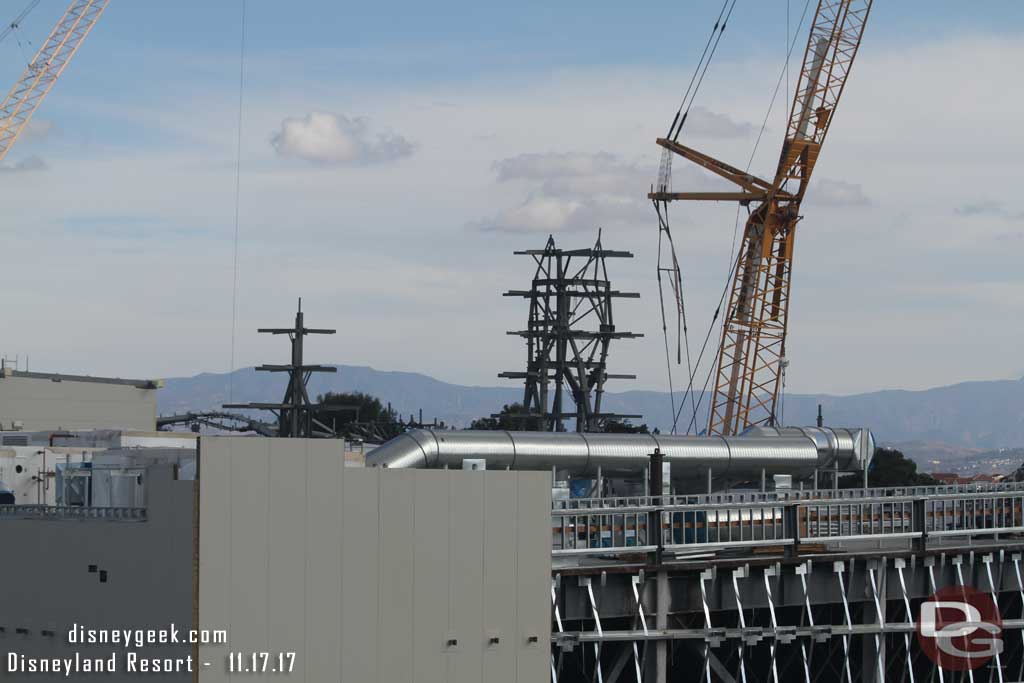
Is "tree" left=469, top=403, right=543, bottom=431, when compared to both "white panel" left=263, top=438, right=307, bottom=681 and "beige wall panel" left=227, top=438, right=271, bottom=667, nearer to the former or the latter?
"white panel" left=263, top=438, right=307, bottom=681

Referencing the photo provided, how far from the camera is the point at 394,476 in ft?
124

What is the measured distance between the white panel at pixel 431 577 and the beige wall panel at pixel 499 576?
111cm

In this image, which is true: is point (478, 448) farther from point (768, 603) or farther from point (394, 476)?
point (394, 476)

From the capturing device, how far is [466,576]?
127 ft

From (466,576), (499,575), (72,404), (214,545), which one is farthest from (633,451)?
(72,404)

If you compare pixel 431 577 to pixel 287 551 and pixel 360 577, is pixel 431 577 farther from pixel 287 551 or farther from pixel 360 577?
pixel 287 551

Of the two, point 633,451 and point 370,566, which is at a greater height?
point 633,451

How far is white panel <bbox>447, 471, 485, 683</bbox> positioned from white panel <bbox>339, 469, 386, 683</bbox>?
6.64ft

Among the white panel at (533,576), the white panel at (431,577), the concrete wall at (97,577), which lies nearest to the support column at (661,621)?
the white panel at (533,576)

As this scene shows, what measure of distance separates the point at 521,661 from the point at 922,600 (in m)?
18.2

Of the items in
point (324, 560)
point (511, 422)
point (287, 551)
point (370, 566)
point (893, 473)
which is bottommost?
point (370, 566)

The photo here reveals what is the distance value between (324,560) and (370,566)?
1.18 m

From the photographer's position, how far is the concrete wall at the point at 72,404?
98.9 metres

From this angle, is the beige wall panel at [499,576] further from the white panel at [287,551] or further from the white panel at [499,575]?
the white panel at [287,551]
